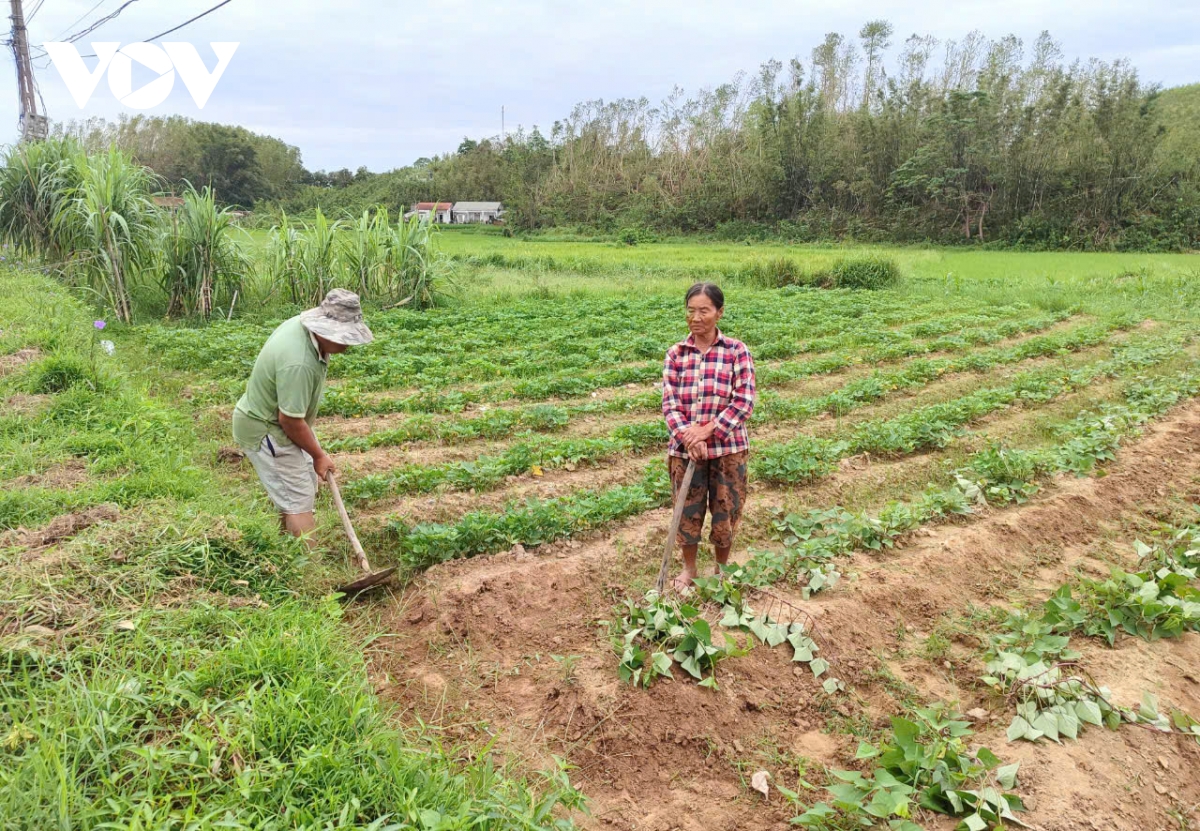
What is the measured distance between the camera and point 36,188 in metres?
11.7

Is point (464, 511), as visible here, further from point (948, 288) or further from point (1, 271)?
point (948, 288)

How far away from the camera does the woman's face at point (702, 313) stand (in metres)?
3.78

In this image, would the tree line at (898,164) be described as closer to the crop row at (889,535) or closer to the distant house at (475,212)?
the distant house at (475,212)

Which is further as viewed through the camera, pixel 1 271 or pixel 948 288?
pixel 948 288

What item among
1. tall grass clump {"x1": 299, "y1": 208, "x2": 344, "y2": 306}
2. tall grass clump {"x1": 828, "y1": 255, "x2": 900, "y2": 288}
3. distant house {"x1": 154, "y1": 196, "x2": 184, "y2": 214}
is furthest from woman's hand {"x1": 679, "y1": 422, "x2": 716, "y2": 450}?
tall grass clump {"x1": 828, "y1": 255, "x2": 900, "y2": 288}

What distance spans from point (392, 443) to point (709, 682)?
4.32 metres

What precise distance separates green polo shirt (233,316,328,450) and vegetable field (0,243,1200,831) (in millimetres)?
725

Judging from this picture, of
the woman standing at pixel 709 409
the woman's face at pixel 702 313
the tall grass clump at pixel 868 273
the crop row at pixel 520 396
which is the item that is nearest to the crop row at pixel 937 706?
the woman standing at pixel 709 409

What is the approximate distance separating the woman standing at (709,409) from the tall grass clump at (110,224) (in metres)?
9.72

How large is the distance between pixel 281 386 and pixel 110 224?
8500mm

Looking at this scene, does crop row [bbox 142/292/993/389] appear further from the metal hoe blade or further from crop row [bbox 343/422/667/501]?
the metal hoe blade

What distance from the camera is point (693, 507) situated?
165 inches

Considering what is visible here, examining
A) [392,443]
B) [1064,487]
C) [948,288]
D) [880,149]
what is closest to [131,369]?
[392,443]

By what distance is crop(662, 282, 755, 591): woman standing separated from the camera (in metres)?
3.85
